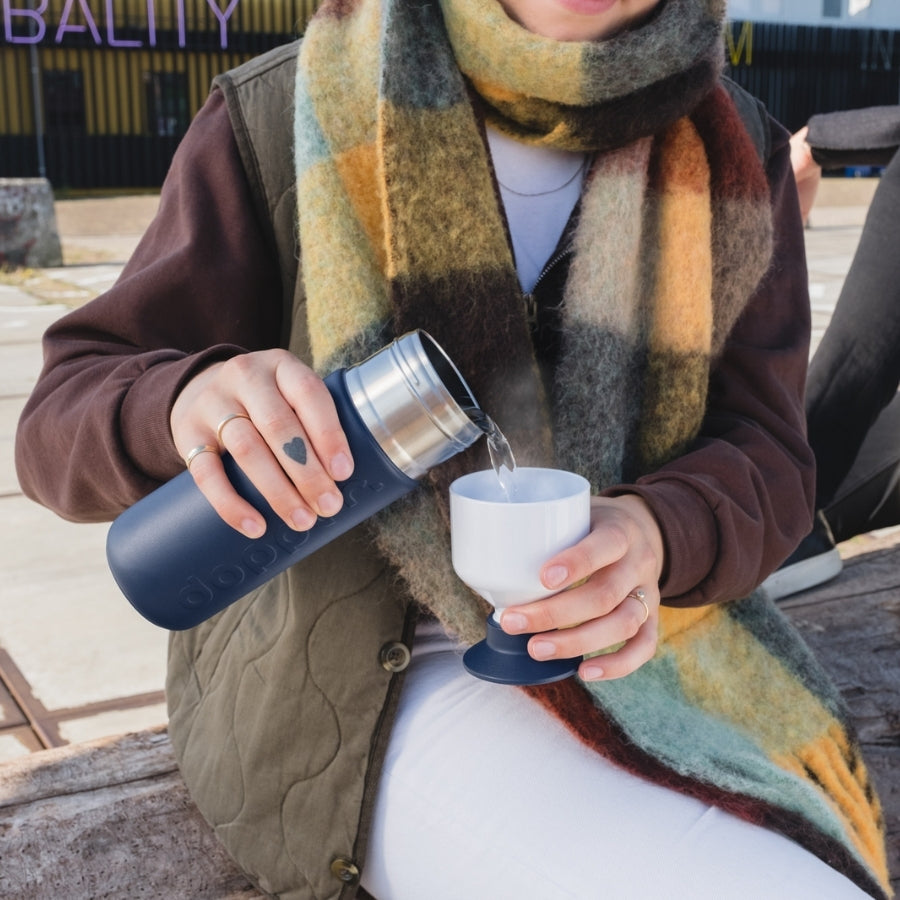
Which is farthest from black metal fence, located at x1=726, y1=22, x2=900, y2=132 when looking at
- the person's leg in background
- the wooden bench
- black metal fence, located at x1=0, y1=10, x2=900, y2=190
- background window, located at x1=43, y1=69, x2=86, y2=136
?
the wooden bench

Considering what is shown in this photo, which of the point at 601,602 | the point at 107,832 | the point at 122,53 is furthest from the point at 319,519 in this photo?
the point at 122,53

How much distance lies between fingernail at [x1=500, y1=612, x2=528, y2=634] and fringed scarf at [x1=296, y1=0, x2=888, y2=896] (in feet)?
0.67

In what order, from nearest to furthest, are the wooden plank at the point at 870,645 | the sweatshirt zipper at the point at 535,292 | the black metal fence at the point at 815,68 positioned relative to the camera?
the sweatshirt zipper at the point at 535,292
the wooden plank at the point at 870,645
the black metal fence at the point at 815,68

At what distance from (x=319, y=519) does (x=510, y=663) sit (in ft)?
0.78

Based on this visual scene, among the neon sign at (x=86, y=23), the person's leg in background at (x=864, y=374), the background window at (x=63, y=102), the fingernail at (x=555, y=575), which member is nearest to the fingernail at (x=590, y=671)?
the fingernail at (x=555, y=575)

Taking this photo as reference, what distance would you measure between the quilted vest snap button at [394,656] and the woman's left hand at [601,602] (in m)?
0.26

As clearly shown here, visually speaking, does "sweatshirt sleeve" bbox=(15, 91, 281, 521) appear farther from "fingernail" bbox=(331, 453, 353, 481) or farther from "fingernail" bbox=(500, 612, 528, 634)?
"fingernail" bbox=(500, 612, 528, 634)

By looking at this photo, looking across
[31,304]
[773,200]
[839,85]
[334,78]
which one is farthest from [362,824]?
[839,85]

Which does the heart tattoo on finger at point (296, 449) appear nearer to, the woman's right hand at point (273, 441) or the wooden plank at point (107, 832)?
the woman's right hand at point (273, 441)

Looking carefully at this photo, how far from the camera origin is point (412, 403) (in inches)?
40.6

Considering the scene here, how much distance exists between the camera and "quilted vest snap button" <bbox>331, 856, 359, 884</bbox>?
133 centimetres

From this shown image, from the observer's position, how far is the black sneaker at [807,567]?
249 centimetres

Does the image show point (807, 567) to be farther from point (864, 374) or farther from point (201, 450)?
point (201, 450)

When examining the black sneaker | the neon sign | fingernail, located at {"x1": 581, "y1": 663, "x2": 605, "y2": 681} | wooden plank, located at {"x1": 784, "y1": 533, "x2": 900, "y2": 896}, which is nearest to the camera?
fingernail, located at {"x1": 581, "y1": 663, "x2": 605, "y2": 681}
